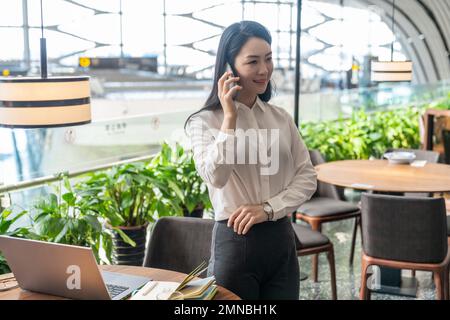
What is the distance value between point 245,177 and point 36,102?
2.44ft

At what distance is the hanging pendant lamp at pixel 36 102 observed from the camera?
6.37 ft

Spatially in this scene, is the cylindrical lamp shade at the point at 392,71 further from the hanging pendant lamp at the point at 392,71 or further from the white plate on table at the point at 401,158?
the white plate on table at the point at 401,158

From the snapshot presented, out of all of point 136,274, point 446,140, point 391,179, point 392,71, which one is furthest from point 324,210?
point 446,140

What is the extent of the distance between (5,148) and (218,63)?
247 cm

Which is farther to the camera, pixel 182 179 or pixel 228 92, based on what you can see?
pixel 182 179

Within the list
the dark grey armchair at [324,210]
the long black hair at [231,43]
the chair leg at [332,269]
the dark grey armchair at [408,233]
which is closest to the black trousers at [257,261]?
the long black hair at [231,43]

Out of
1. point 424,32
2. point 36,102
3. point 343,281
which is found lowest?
point 343,281

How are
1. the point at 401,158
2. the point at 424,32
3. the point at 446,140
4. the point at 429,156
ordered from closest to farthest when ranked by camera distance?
1. the point at 401,158
2. the point at 429,156
3. the point at 446,140
4. the point at 424,32

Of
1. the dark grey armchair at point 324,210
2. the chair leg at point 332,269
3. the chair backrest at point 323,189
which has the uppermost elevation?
→ the chair backrest at point 323,189

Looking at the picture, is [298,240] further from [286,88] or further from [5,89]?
[286,88]

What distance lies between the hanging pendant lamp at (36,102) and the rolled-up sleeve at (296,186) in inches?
30.2

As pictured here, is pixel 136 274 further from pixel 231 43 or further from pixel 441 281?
pixel 441 281

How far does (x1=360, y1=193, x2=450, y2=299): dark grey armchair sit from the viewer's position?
3.25m

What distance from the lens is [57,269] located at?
6.05 feet
